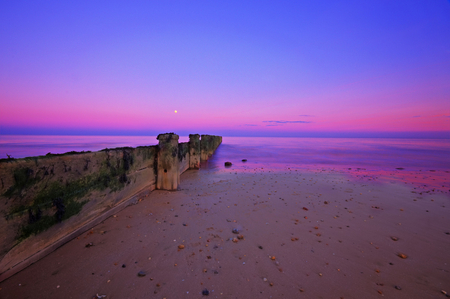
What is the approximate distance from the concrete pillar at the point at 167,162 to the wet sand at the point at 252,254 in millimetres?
1067

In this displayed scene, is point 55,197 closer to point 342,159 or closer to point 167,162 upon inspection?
point 167,162

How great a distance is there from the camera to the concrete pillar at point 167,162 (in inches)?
263

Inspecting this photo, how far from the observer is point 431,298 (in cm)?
256

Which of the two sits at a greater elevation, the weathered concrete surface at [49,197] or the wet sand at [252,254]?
the weathered concrete surface at [49,197]

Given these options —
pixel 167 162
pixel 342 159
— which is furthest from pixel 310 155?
pixel 167 162

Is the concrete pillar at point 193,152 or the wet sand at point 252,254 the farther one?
the concrete pillar at point 193,152

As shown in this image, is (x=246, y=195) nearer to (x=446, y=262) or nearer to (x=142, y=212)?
(x=142, y=212)

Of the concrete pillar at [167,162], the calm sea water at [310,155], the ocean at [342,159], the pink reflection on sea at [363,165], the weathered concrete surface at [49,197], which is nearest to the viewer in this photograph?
the weathered concrete surface at [49,197]

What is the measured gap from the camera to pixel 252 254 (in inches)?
130

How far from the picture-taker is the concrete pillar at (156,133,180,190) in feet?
21.9

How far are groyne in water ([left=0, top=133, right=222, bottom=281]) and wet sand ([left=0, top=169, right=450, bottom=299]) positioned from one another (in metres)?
0.20

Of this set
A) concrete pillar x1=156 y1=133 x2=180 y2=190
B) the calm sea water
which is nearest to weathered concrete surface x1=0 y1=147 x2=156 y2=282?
concrete pillar x1=156 y1=133 x2=180 y2=190

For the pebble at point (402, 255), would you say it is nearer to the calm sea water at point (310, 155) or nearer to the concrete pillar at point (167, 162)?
the concrete pillar at point (167, 162)

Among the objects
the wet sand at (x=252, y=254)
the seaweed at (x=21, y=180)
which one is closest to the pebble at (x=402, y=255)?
the wet sand at (x=252, y=254)
